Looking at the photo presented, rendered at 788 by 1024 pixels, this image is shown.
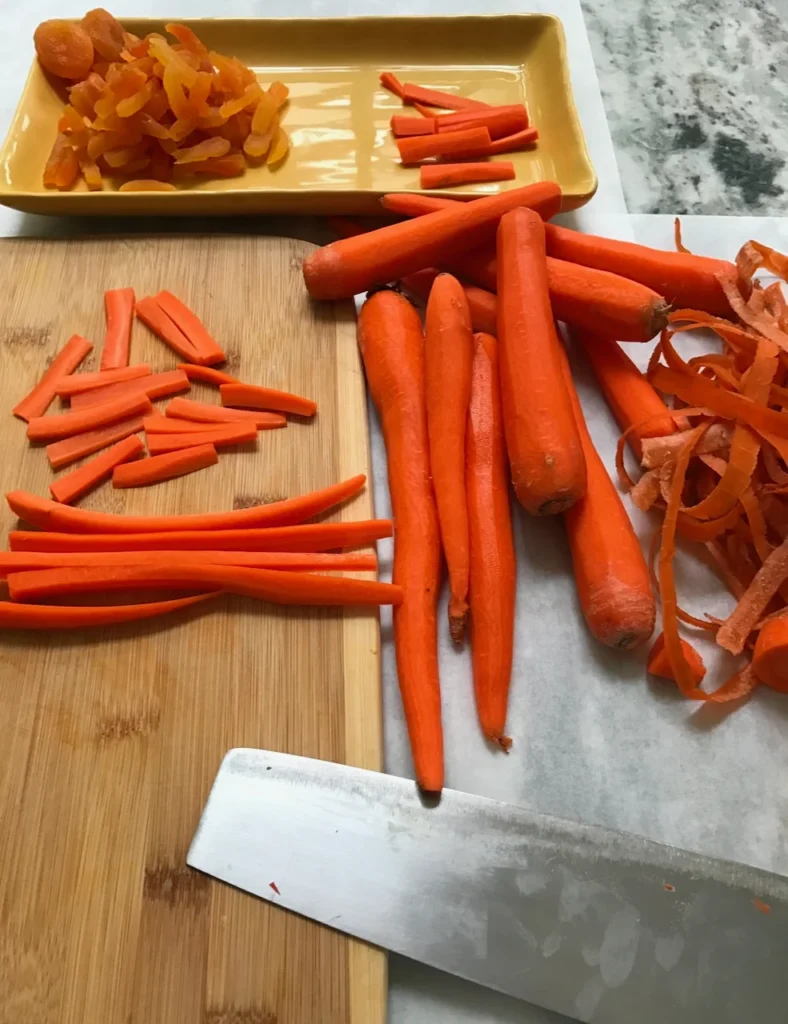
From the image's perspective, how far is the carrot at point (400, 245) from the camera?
128 cm

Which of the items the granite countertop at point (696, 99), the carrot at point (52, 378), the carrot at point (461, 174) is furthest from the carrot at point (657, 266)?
the carrot at point (52, 378)

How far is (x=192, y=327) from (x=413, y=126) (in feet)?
2.17

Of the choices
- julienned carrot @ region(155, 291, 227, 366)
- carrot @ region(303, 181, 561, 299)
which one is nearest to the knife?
julienned carrot @ region(155, 291, 227, 366)

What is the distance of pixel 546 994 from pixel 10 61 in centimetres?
218

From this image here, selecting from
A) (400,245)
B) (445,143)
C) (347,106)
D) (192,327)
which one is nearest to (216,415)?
(192,327)

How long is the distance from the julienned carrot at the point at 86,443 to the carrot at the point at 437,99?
95 centimetres

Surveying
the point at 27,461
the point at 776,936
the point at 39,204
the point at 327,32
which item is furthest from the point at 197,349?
the point at 776,936

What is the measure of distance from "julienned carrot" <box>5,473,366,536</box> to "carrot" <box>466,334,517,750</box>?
213 millimetres

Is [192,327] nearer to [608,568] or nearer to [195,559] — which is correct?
[195,559]

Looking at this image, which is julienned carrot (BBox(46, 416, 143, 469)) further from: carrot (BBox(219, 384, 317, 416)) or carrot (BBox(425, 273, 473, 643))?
carrot (BBox(425, 273, 473, 643))

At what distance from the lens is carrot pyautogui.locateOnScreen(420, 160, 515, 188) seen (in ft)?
4.75

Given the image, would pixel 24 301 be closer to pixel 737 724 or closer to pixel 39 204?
pixel 39 204

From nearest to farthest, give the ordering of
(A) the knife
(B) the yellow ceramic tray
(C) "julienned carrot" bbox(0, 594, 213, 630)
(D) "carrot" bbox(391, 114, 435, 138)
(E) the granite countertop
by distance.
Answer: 1. (A) the knife
2. (C) "julienned carrot" bbox(0, 594, 213, 630)
3. (B) the yellow ceramic tray
4. (D) "carrot" bbox(391, 114, 435, 138)
5. (E) the granite countertop

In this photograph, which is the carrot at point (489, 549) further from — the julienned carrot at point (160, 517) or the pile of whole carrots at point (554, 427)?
the julienned carrot at point (160, 517)
